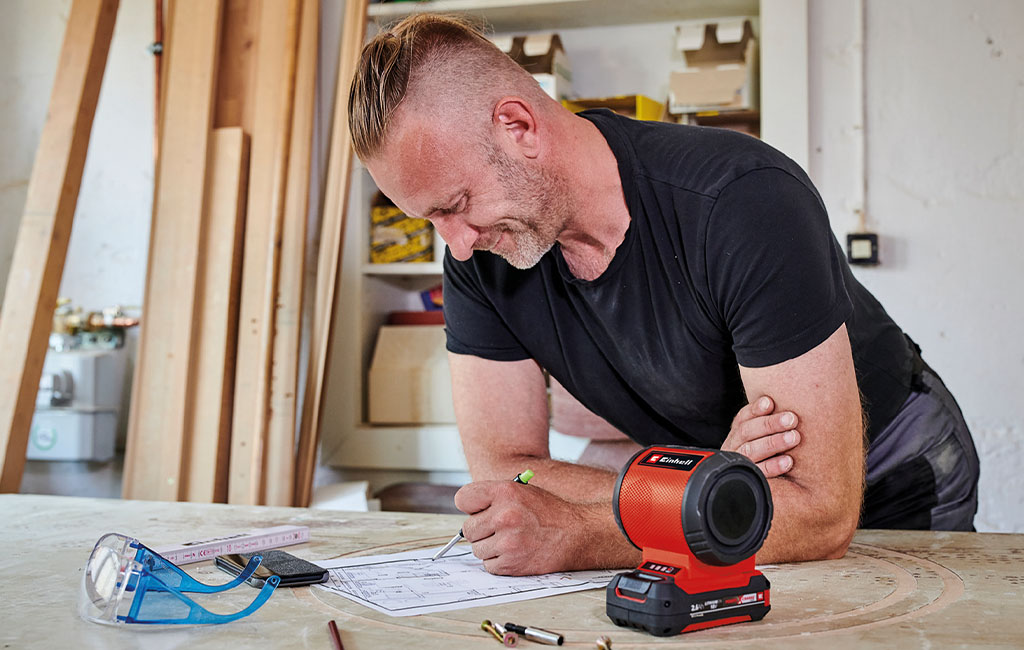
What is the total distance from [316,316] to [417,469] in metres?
0.57

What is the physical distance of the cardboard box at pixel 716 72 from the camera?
2.64 m

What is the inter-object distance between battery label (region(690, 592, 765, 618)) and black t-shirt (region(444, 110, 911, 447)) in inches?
15.2

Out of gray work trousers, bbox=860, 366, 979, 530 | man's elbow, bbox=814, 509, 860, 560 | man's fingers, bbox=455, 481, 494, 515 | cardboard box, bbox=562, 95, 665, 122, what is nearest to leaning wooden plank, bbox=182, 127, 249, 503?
cardboard box, bbox=562, 95, 665, 122

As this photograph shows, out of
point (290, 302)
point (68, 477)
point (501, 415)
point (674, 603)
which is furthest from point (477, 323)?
point (68, 477)

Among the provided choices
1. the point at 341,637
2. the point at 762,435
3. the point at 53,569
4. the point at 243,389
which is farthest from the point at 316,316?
the point at 341,637

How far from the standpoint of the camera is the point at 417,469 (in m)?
2.92

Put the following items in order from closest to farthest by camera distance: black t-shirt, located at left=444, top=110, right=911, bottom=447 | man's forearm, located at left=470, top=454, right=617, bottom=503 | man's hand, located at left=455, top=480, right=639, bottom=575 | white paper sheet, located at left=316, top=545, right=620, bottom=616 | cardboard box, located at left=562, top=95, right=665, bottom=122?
1. white paper sheet, located at left=316, top=545, right=620, bottom=616
2. man's hand, located at left=455, top=480, right=639, bottom=575
3. black t-shirt, located at left=444, top=110, right=911, bottom=447
4. man's forearm, located at left=470, top=454, right=617, bottom=503
5. cardboard box, located at left=562, top=95, right=665, bottom=122

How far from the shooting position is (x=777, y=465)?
1.17 meters

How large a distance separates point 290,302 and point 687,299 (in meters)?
1.64

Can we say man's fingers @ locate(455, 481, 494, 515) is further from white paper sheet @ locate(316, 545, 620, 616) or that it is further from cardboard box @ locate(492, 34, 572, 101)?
cardboard box @ locate(492, 34, 572, 101)

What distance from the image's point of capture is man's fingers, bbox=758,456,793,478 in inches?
45.9

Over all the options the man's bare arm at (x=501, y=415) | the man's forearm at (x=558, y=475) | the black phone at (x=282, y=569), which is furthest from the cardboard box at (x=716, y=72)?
the black phone at (x=282, y=569)

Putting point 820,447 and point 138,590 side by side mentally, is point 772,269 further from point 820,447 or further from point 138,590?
point 138,590

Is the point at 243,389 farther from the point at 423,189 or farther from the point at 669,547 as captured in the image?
the point at 669,547
